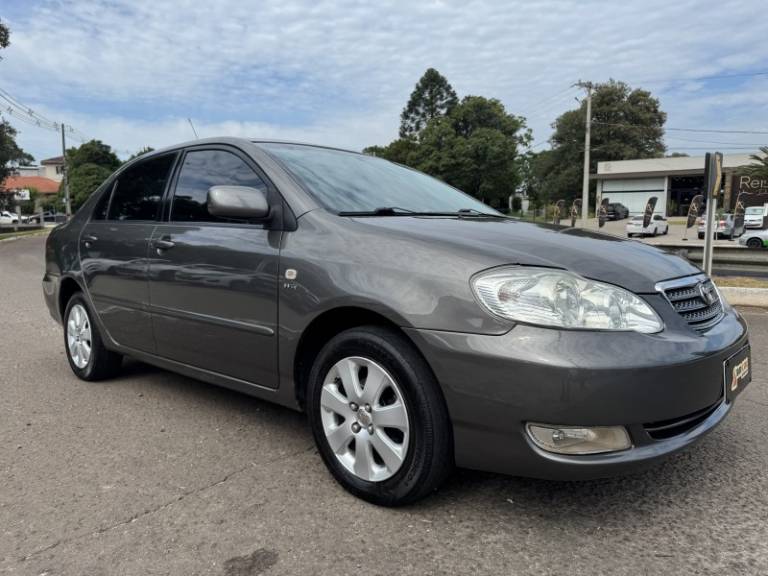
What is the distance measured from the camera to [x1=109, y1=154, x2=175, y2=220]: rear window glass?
145 inches

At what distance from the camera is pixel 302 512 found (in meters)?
2.41

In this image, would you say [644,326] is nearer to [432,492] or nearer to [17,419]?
[432,492]

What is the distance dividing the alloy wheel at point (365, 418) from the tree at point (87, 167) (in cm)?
6446

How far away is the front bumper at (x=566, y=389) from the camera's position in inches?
78.6

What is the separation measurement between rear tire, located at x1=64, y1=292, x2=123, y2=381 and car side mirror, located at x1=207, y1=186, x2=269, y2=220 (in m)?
1.95

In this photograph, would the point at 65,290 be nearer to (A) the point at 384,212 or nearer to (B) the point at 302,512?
(A) the point at 384,212

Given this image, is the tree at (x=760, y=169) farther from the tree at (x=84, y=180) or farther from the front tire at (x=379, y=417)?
the tree at (x=84, y=180)

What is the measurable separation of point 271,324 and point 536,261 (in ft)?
4.07

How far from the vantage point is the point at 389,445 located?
2336 millimetres

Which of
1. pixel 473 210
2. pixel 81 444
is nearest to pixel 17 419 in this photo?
pixel 81 444

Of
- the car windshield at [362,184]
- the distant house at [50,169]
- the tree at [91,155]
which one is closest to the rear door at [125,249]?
the car windshield at [362,184]

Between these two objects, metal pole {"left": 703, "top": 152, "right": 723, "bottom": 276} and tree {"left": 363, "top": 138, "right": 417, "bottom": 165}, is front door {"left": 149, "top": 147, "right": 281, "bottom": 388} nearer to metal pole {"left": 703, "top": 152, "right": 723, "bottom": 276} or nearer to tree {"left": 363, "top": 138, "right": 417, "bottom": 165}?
metal pole {"left": 703, "top": 152, "right": 723, "bottom": 276}

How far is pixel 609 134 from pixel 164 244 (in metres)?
69.0

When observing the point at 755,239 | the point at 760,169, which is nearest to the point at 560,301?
the point at 755,239
